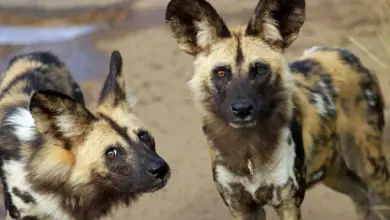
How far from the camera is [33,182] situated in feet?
12.3

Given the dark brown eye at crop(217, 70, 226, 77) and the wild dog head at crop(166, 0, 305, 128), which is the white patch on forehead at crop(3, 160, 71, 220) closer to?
the wild dog head at crop(166, 0, 305, 128)

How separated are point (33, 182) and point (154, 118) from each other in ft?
7.89

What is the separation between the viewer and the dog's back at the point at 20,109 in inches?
151

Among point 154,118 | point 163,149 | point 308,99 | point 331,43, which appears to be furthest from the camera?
point 331,43

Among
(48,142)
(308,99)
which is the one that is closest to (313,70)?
(308,99)

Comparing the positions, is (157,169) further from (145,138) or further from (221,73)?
(221,73)

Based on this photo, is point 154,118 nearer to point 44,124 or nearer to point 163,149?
point 163,149

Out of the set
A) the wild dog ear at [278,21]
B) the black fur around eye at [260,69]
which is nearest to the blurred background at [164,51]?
the wild dog ear at [278,21]

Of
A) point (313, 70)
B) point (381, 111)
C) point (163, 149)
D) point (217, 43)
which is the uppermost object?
point (217, 43)

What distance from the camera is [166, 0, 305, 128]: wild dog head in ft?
12.2

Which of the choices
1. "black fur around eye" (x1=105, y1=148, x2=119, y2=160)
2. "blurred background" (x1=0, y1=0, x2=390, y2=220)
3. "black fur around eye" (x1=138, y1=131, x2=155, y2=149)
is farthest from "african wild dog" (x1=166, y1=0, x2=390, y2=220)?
"blurred background" (x1=0, y1=0, x2=390, y2=220)

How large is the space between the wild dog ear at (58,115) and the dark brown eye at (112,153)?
157 mm

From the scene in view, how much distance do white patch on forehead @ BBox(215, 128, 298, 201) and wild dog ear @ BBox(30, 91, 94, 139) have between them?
77 centimetres

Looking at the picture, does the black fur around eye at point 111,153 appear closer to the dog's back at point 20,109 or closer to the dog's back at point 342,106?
the dog's back at point 20,109
